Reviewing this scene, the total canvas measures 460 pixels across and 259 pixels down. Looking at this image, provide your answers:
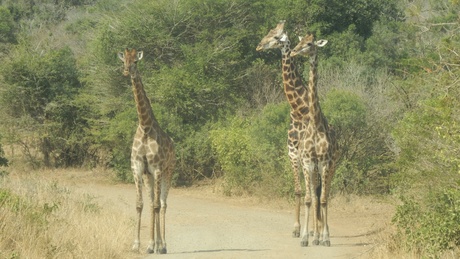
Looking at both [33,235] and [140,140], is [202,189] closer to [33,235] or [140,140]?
[140,140]

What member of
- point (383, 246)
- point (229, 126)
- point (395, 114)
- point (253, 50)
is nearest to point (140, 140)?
point (383, 246)

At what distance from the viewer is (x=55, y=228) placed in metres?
12.8

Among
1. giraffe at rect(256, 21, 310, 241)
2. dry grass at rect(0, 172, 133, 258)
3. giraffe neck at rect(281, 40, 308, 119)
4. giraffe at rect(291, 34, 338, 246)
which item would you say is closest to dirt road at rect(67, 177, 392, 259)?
giraffe at rect(291, 34, 338, 246)

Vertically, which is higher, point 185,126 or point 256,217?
point 185,126

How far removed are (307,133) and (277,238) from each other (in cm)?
200

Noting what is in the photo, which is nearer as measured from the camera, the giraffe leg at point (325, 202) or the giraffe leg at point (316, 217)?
the giraffe leg at point (325, 202)

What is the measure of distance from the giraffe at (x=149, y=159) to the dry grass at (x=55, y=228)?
63cm

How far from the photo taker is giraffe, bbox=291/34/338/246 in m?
15.0

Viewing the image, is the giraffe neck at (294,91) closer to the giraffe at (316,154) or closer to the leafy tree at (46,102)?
the giraffe at (316,154)

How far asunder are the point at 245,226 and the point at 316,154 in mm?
2855

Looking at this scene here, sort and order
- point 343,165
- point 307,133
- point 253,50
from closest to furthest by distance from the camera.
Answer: point 307,133 → point 343,165 → point 253,50

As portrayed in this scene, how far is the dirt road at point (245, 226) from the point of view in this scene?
45.7 feet

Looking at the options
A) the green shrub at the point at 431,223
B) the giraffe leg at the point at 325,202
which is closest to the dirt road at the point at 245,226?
the giraffe leg at the point at 325,202

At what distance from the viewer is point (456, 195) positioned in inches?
441
